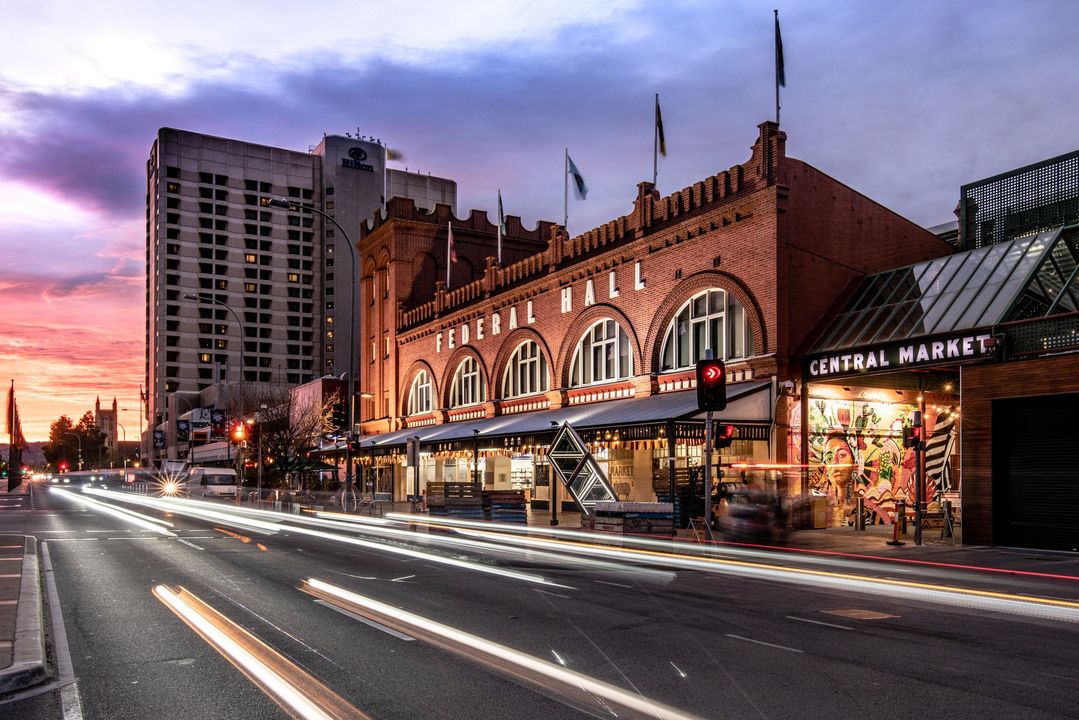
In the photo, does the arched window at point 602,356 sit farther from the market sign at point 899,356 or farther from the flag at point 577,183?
the market sign at point 899,356

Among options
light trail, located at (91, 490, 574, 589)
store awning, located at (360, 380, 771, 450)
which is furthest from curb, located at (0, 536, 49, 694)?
store awning, located at (360, 380, 771, 450)

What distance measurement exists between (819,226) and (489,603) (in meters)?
20.5

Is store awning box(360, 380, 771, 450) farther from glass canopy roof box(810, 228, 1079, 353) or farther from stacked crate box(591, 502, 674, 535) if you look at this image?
stacked crate box(591, 502, 674, 535)

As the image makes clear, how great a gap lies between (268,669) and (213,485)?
5351cm

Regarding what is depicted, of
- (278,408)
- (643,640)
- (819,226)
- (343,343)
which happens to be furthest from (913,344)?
(343,343)

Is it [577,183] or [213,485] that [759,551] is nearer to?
[577,183]

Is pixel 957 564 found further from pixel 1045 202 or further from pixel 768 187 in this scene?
pixel 1045 202

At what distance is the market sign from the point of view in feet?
72.5

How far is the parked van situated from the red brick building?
9.42 meters

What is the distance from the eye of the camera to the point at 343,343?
14150 cm

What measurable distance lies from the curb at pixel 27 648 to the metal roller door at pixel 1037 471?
1904 cm

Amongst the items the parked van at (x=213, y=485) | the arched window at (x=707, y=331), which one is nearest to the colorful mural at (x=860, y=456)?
the arched window at (x=707, y=331)

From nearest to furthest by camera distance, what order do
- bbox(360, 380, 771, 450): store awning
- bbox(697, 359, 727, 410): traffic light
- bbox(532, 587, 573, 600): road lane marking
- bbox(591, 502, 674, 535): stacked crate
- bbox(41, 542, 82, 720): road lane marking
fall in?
bbox(41, 542, 82, 720): road lane marking
bbox(532, 587, 573, 600): road lane marking
bbox(697, 359, 727, 410): traffic light
bbox(591, 502, 674, 535): stacked crate
bbox(360, 380, 771, 450): store awning

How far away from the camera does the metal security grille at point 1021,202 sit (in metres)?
27.3
